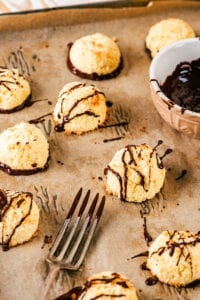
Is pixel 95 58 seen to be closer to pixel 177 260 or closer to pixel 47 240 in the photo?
pixel 47 240

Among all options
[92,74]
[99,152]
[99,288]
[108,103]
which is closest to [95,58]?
[92,74]

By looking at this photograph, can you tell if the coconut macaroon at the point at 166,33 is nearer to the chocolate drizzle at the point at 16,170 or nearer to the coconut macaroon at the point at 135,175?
the coconut macaroon at the point at 135,175

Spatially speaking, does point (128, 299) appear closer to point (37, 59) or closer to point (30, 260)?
point (30, 260)

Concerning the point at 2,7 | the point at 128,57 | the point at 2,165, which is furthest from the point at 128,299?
the point at 2,7

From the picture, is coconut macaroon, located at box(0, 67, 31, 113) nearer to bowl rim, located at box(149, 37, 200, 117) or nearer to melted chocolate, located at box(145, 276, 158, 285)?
bowl rim, located at box(149, 37, 200, 117)

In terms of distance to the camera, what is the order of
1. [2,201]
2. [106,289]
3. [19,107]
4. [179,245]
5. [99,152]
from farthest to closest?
[19,107]
[99,152]
[2,201]
[179,245]
[106,289]

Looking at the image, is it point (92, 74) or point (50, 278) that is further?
point (92, 74)

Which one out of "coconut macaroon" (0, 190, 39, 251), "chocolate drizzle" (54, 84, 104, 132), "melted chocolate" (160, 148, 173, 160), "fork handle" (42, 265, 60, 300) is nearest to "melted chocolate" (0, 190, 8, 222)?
"coconut macaroon" (0, 190, 39, 251)

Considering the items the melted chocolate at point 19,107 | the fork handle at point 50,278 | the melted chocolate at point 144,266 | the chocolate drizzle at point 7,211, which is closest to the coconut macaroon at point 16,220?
the chocolate drizzle at point 7,211
